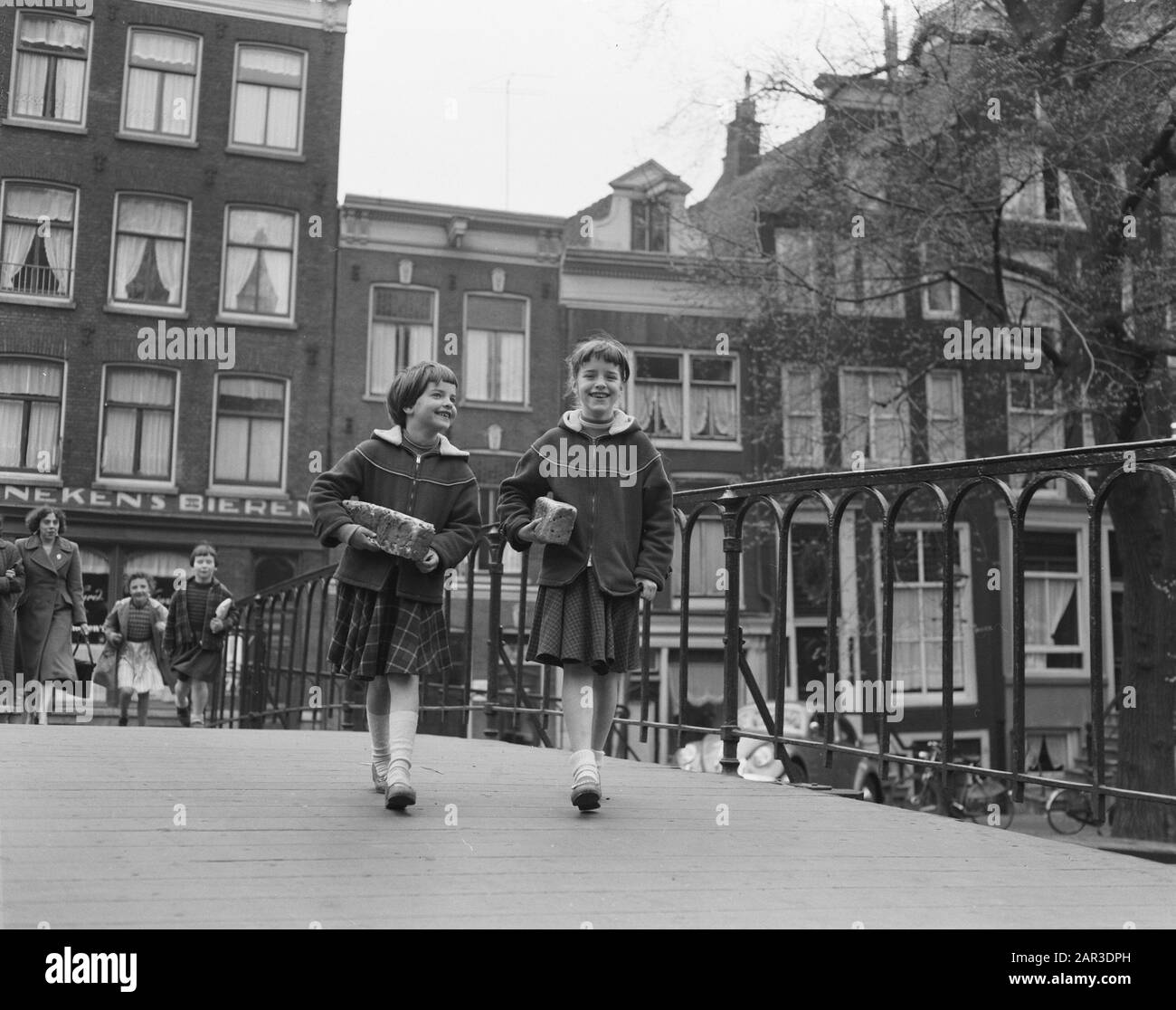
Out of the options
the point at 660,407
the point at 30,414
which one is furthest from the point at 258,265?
the point at 660,407

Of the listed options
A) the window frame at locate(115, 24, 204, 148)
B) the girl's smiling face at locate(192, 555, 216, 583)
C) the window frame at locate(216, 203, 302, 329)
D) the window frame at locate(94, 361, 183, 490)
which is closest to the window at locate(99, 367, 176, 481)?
the window frame at locate(94, 361, 183, 490)

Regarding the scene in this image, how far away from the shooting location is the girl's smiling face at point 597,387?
4.49 meters

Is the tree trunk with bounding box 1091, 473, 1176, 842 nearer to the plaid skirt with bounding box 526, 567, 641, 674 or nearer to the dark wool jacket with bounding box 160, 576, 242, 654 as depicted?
the dark wool jacket with bounding box 160, 576, 242, 654

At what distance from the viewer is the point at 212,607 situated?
1190 cm

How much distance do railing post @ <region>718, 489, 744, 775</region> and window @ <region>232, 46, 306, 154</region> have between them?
19252 millimetres

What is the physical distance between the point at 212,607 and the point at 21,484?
10760 millimetres

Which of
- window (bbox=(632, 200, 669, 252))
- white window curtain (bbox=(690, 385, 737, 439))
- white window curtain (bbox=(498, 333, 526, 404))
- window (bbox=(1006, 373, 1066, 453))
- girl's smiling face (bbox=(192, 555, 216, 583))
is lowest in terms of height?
girl's smiling face (bbox=(192, 555, 216, 583))

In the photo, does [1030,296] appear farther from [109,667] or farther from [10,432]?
[10,432]

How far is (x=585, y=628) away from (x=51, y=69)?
21.3 meters

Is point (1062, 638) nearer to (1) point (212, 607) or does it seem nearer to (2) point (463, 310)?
(2) point (463, 310)

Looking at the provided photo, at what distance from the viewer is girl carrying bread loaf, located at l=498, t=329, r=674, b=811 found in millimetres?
4402

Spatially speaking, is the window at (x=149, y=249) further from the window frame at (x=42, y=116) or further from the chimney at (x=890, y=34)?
the chimney at (x=890, y=34)
